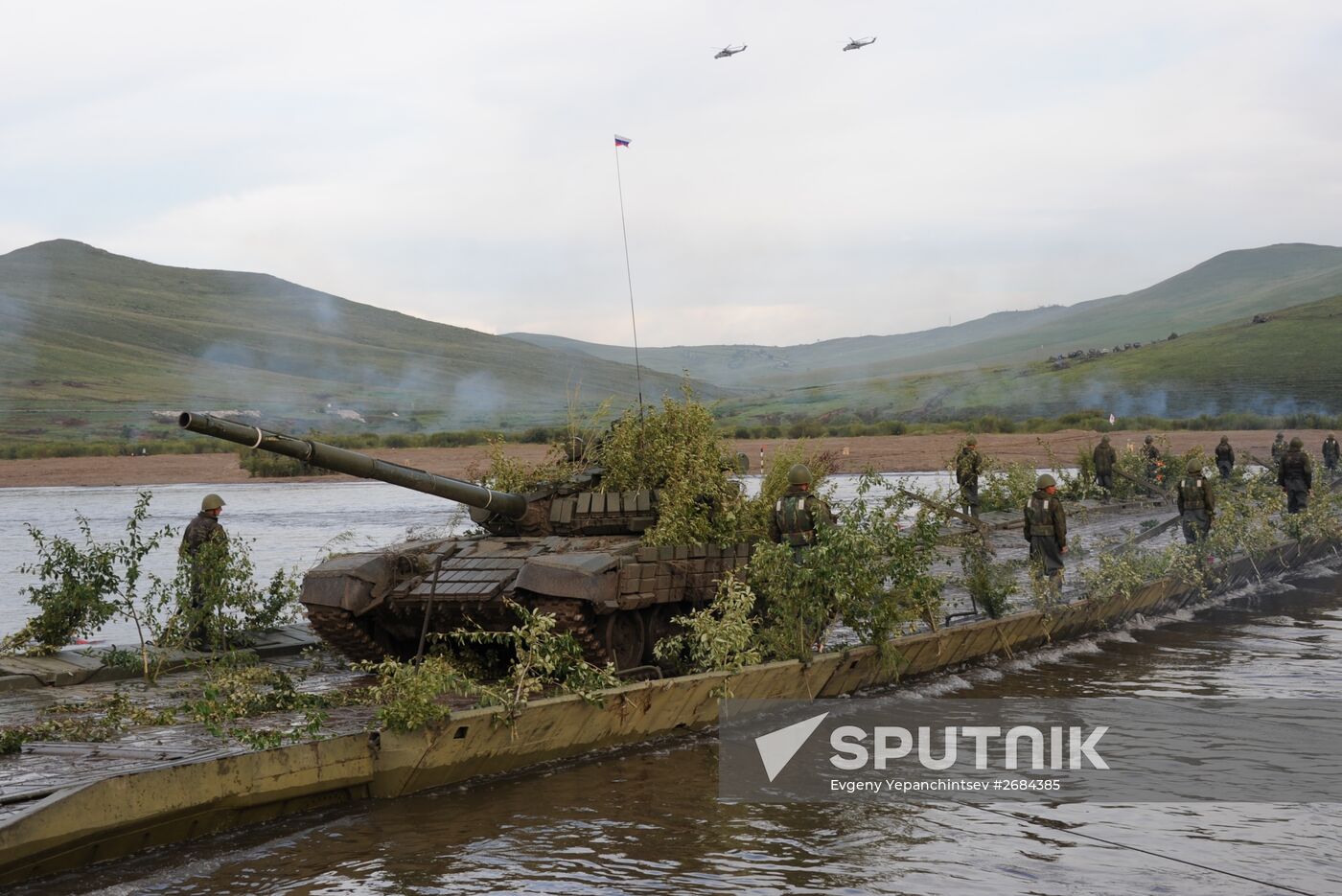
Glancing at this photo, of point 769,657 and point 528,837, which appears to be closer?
point 528,837

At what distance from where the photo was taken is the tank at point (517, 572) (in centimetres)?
1205

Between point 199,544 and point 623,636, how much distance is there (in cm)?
489

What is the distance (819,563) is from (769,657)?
1.11m

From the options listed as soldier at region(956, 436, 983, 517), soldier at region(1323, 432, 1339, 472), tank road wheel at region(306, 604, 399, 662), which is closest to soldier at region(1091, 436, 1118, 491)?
soldier at region(956, 436, 983, 517)

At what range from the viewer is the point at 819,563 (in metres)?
12.4

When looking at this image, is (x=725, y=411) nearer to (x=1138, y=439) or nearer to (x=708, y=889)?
(x=1138, y=439)

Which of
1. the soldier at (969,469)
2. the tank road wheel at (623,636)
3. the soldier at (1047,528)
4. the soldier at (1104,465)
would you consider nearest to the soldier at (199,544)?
the tank road wheel at (623,636)

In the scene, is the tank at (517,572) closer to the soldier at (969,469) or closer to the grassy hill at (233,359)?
the soldier at (969,469)

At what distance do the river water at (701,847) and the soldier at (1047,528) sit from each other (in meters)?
6.82

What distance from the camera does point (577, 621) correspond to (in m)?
11.9

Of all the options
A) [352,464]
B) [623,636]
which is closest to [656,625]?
[623,636]

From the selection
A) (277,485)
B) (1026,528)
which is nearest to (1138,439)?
(277,485)

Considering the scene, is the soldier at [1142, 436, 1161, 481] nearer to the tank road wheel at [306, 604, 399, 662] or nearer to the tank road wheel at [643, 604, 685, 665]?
the tank road wheel at [643, 604, 685, 665]

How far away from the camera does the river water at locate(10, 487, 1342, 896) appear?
313 inches
